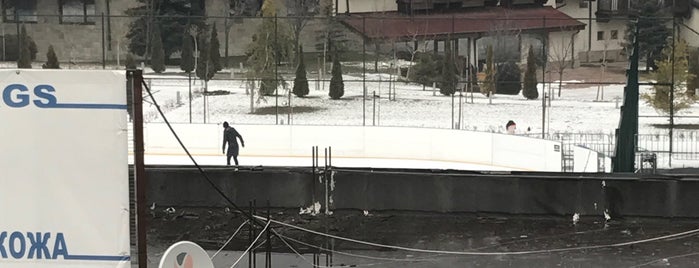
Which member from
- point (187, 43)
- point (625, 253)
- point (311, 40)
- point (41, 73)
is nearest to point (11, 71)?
point (41, 73)

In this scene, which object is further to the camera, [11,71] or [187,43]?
[187,43]

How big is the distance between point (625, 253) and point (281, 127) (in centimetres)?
1814

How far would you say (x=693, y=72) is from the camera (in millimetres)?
46500

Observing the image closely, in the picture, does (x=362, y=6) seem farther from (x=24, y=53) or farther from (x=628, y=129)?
(x=628, y=129)

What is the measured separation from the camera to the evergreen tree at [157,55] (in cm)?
4844

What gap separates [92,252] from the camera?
691 cm

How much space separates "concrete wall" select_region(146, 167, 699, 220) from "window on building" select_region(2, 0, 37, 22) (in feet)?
130

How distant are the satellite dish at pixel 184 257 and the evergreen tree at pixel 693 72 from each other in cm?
3830

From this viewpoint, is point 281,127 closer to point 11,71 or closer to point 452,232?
point 452,232

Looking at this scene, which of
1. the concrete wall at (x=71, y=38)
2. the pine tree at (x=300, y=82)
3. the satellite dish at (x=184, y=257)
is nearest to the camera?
the satellite dish at (x=184, y=257)

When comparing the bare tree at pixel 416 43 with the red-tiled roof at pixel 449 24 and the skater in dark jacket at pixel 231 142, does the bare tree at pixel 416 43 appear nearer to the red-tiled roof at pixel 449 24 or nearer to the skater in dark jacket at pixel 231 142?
the red-tiled roof at pixel 449 24

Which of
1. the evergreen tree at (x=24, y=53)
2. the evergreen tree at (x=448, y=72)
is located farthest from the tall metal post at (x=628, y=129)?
the evergreen tree at (x=24, y=53)

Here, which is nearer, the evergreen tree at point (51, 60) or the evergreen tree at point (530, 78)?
the evergreen tree at point (530, 78)

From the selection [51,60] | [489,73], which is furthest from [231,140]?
[51,60]
